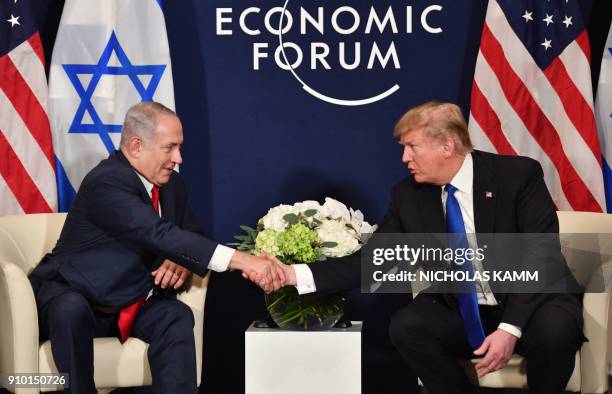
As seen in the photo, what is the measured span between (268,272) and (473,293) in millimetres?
844

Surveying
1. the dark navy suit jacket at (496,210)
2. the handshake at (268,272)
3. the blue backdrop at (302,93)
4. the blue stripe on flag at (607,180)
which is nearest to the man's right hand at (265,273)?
the handshake at (268,272)

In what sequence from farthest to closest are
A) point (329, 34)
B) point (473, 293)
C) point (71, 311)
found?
point (329, 34) → point (473, 293) → point (71, 311)

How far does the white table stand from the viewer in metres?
3.99

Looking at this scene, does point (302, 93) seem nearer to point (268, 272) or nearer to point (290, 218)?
point (290, 218)

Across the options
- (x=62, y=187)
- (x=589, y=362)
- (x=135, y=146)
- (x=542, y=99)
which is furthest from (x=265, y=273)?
(x=542, y=99)

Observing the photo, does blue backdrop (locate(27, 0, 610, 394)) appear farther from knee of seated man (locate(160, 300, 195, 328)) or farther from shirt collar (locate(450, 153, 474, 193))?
knee of seated man (locate(160, 300, 195, 328))

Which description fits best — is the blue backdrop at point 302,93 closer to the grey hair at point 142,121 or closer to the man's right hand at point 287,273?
the grey hair at point 142,121

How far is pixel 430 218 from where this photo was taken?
13.3 ft

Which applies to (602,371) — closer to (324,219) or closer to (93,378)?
(324,219)

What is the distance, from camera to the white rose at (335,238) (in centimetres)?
404

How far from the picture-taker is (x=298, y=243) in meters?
3.96

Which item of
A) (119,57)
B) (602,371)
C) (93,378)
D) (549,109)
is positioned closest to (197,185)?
(119,57)

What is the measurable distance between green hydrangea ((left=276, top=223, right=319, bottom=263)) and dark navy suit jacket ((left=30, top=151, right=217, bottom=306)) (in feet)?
0.98

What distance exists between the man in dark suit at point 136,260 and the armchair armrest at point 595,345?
4.21ft
